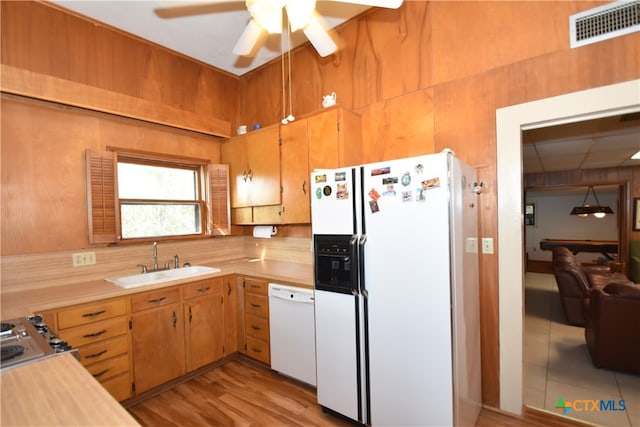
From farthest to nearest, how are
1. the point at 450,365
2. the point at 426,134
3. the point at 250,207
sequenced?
1. the point at 250,207
2. the point at 426,134
3. the point at 450,365

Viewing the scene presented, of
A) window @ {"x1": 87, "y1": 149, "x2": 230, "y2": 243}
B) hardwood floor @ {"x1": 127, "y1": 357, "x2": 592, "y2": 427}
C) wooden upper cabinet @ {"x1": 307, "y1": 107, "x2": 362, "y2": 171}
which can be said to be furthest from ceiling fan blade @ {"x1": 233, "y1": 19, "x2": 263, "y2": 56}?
hardwood floor @ {"x1": 127, "y1": 357, "x2": 592, "y2": 427}

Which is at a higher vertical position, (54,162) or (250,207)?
(54,162)

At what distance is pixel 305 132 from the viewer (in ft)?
8.74

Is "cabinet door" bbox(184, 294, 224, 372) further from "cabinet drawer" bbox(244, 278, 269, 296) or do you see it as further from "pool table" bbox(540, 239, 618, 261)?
"pool table" bbox(540, 239, 618, 261)

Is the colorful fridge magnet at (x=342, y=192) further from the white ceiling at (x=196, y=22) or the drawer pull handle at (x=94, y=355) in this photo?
the drawer pull handle at (x=94, y=355)

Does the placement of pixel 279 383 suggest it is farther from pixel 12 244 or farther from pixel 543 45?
pixel 543 45

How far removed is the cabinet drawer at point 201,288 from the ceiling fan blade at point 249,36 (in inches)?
75.8

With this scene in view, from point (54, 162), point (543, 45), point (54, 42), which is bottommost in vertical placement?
point (54, 162)

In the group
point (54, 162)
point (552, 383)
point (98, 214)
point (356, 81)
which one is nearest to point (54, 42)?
point (54, 162)

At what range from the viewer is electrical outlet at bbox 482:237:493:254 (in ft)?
6.69

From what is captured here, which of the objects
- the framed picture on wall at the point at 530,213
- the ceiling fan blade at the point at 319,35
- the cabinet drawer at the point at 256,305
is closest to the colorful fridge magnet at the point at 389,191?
the ceiling fan blade at the point at 319,35

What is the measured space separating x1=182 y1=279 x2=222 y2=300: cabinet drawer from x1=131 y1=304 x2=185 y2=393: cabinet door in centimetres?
12

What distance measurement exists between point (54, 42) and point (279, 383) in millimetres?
3268

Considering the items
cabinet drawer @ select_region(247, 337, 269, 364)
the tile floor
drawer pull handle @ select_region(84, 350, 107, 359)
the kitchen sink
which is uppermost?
the kitchen sink
